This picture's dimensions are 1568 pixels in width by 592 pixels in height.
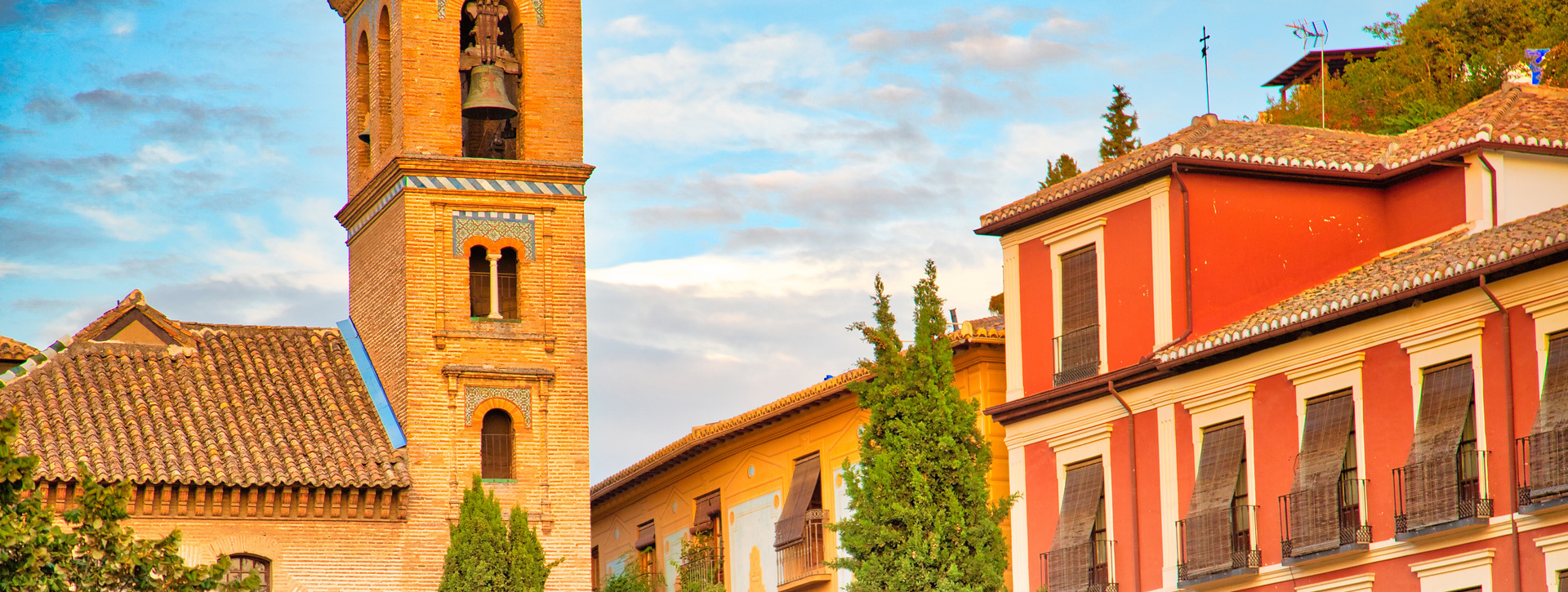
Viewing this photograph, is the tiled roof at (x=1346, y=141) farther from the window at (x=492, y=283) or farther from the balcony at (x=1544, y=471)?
the window at (x=492, y=283)

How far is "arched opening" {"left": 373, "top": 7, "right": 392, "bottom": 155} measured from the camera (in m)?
33.9

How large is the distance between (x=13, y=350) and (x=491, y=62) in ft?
25.2

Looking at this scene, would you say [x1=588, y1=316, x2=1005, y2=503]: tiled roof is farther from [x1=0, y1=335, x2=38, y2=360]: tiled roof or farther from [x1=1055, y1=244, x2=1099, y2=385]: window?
[x1=0, y1=335, x2=38, y2=360]: tiled roof

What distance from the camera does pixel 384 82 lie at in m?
34.0

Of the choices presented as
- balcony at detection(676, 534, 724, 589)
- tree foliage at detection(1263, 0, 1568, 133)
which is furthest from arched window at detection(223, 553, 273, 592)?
tree foliage at detection(1263, 0, 1568, 133)

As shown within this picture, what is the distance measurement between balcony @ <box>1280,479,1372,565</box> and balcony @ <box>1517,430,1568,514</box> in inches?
80.7

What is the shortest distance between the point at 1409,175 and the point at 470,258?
13116 millimetres

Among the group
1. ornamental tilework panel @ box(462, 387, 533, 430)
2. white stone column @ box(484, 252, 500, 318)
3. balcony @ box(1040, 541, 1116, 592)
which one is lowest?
balcony @ box(1040, 541, 1116, 592)

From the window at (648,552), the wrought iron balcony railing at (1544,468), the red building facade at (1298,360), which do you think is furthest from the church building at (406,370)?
the wrought iron balcony railing at (1544,468)

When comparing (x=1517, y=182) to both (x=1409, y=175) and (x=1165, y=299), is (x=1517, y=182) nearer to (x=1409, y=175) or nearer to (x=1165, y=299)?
(x=1409, y=175)

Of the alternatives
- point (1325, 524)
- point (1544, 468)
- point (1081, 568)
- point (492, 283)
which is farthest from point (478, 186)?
point (1544, 468)

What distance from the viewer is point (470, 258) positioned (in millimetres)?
33188

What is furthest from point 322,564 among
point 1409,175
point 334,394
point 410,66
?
point 1409,175

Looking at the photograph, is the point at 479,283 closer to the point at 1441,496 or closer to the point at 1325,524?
the point at 1325,524
